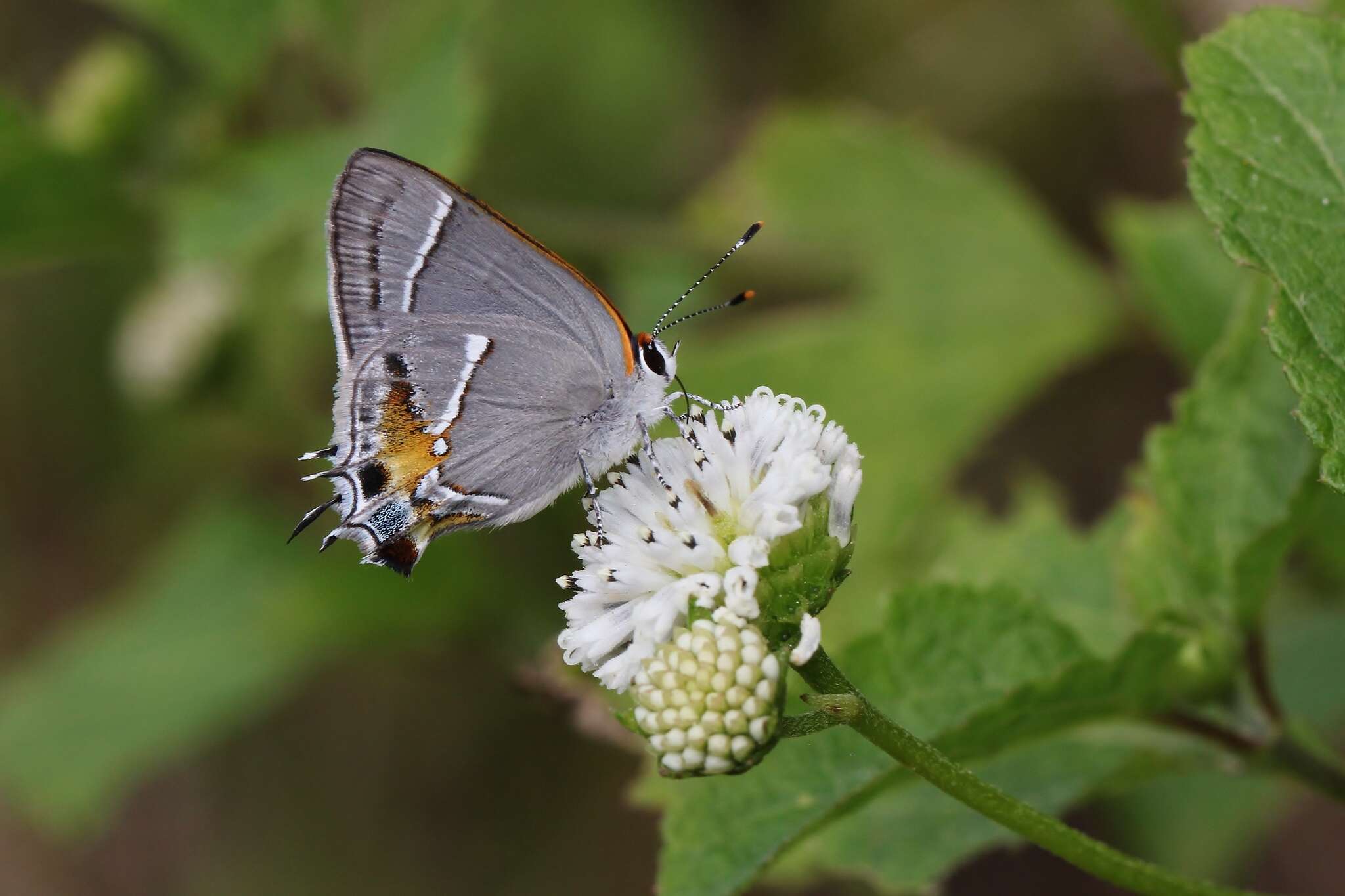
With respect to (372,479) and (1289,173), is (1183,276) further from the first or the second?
(372,479)

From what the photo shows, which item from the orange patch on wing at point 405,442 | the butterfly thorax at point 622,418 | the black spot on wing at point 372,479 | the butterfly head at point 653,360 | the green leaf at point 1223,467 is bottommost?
the black spot on wing at point 372,479

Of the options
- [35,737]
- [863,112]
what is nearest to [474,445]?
[863,112]

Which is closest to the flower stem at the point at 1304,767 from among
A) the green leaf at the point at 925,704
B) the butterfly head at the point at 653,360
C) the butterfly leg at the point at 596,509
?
the green leaf at the point at 925,704

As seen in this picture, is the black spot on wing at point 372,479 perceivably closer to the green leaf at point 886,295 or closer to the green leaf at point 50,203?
the green leaf at point 886,295

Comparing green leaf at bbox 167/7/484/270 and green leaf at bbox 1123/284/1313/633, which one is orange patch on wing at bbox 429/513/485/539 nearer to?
green leaf at bbox 167/7/484/270

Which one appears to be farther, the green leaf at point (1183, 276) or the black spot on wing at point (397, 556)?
the green leaf at point (1183, 276)

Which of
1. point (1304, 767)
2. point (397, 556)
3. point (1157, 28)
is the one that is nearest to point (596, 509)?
point (397, 556)
